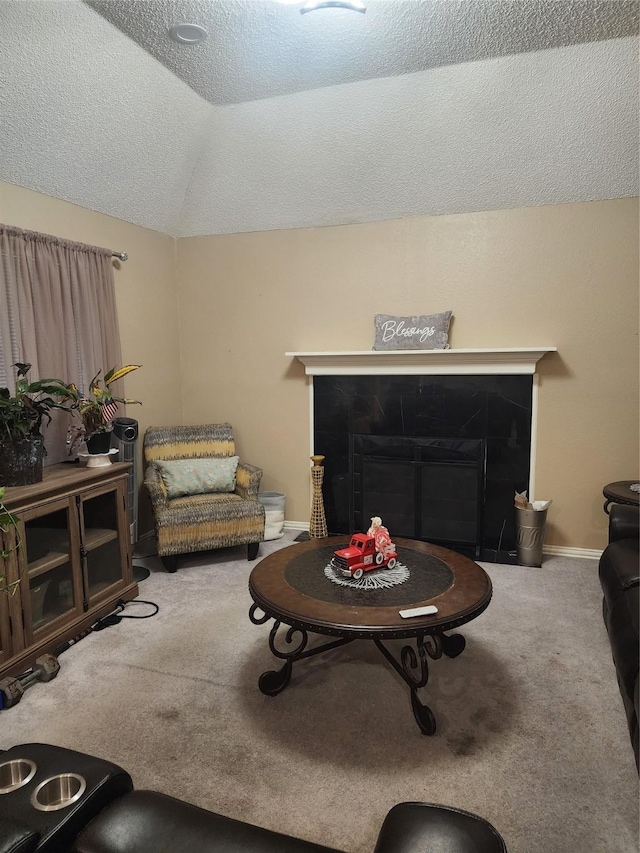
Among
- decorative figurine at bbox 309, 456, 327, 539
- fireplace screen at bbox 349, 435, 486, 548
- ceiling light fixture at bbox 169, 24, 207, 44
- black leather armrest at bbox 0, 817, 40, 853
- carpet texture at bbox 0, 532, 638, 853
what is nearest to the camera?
black leather armrest at bbox 0, 817, 40, 853

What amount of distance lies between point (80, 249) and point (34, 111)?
2.72 ft

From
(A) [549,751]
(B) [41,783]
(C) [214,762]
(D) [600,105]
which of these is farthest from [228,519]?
(D) [600,105]

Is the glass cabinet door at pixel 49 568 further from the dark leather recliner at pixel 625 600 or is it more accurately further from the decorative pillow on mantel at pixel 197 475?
the dark leather recliner at pixel 625 600

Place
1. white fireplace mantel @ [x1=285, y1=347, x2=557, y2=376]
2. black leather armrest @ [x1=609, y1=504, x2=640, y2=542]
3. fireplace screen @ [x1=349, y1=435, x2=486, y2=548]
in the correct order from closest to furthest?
black leather armrest @ [x1=609, y1=504, x2=640, y2=542] → white fireplace mantel @ [x1=285, y1=347, x2=557, y2=376] → fireplace screen @ [x1=349, y1=435, x2=486, y2=548]

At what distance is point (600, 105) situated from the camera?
10.0 feet

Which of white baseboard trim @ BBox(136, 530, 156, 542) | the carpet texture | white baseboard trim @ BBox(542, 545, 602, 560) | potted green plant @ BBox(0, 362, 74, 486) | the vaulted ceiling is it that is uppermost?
the vaulted ceiling

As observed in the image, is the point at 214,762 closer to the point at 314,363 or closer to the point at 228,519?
the point at 228,519

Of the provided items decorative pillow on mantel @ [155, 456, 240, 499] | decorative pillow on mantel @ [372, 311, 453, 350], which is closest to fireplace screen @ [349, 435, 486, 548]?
decorative pillow on mantel @ [372, 311, 453, 350]

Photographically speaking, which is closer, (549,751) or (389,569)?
(549,751)

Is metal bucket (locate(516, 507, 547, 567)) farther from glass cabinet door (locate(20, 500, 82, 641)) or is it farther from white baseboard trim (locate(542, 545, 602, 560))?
glass cabinet door (locate(20, 500, 82, 641))

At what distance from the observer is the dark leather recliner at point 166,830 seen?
97 cm

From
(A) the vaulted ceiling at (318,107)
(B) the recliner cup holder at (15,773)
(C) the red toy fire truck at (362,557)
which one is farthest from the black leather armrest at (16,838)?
(A) the vaulted ceiling at (318,107)

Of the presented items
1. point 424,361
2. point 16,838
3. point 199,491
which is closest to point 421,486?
point 424,361

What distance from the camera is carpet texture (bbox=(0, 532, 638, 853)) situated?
1.70 metres
